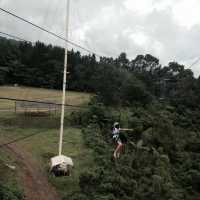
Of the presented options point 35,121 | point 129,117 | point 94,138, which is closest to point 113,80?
point 129,117

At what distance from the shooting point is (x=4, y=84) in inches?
2117

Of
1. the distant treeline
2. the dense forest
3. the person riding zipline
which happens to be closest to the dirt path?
the dense forest

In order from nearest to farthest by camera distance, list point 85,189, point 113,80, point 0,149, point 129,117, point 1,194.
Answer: point 1,194, point 85,189, point 0,149, point 129,117, point 113,80

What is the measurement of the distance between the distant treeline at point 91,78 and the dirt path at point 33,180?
1607 centimetres

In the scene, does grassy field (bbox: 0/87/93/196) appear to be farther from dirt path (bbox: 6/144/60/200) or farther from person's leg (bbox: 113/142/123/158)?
person's leg (bbox: 113/142/123/158)

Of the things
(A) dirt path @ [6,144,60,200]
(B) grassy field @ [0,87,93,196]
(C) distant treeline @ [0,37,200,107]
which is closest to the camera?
(A) dirt path @ [6,144,60,200]

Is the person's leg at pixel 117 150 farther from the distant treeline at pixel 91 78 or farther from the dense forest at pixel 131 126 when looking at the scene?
the distant treeline at pixel 91 78

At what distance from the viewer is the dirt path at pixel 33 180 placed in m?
15.1

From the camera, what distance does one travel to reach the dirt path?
596 inches

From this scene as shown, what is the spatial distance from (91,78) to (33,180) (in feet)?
123

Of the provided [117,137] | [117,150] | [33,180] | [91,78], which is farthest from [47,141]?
[91,78]

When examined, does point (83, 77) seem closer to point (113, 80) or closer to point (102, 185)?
point (113, 80)

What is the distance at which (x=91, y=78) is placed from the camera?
5353cm

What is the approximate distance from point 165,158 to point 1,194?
1462cm
